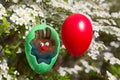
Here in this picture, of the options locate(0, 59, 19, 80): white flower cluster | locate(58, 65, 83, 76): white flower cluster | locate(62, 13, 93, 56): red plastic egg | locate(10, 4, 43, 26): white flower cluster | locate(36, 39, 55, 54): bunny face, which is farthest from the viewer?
locate(58, 65, 83, 76): white flower cluster

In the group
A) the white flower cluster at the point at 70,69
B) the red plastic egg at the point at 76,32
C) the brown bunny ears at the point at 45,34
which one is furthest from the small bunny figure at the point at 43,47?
the white flower cluster at the point at 70,69

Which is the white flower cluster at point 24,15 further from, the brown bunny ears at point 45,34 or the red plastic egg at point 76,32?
the red plastic egg at point 76,32

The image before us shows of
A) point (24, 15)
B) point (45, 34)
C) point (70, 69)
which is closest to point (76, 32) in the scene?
point (45, 34)

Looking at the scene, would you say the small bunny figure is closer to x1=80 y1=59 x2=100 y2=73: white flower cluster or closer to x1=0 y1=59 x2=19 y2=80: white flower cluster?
x1=0 y1=59 x2=19 y2=80: white flower cluster

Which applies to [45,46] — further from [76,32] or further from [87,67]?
[87,67]

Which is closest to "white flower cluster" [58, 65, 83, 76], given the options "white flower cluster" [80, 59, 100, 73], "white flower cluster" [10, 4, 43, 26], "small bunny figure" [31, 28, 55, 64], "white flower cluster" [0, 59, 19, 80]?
"white flower cluster" [80, 59, 100, 73]

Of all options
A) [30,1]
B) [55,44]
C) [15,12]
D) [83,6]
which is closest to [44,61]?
[55,44]
